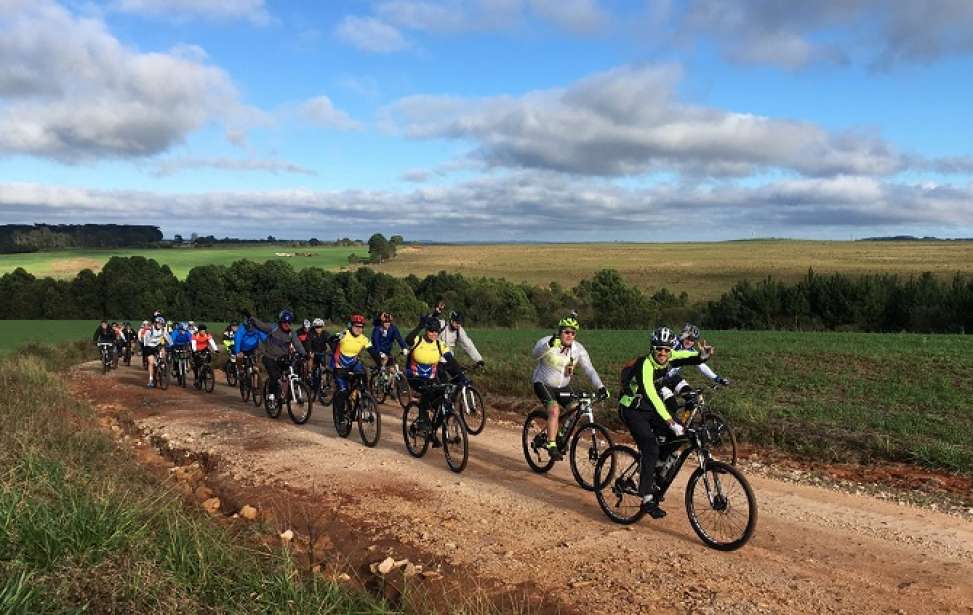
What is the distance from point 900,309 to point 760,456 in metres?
43.1

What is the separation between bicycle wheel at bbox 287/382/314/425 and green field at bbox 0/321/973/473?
17.0 feet

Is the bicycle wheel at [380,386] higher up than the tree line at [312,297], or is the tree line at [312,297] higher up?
the bicycle wheel at [380,386]

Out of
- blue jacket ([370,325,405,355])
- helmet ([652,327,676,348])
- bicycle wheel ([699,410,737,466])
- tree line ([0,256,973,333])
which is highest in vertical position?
helmet ([652,327,676,348])

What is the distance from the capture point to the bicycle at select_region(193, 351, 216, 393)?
1900 cm

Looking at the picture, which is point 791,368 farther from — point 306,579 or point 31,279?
point 31,279

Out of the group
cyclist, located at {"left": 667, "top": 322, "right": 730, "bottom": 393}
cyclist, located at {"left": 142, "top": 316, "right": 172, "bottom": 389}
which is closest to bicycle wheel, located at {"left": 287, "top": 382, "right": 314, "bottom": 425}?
cyclist, located at {"left": 667, "top": 322, "right": 730, "bottom": 393}

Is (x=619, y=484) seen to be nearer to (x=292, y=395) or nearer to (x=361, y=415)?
(x=361, y=415)

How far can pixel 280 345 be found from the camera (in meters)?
14.4

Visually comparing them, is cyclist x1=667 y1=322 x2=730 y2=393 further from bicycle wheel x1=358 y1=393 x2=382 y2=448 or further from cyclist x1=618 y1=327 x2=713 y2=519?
bicycle wheel x1=358 y1=393 x2=382 y2=448

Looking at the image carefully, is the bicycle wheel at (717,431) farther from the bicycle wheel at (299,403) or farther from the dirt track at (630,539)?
the bicycle wheel at (299,403)

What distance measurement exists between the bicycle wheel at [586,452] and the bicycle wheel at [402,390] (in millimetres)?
7193

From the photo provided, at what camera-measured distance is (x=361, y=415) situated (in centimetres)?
1165

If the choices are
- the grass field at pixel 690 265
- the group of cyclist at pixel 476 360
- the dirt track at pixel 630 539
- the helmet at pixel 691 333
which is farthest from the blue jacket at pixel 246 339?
the grass field at pixel 690 265

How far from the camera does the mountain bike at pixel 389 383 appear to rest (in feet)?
49.6
